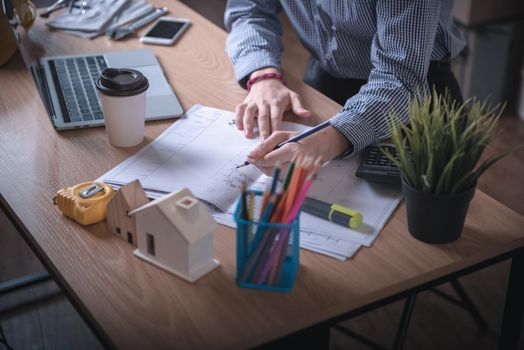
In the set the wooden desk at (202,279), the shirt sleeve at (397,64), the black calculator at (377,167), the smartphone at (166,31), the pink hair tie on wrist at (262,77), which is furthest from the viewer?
the smartphone at (166,31)

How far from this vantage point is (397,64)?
1.39 m

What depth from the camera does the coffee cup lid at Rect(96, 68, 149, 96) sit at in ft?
4.09

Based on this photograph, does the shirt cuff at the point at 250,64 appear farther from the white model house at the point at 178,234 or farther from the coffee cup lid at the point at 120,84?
the white model house at the point at 178,234

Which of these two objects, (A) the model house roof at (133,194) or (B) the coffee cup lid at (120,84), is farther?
(B) the coffee cup lid at (120,84)

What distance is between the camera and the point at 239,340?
35.4 inches

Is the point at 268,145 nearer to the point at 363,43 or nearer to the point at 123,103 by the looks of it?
the point at 123,103

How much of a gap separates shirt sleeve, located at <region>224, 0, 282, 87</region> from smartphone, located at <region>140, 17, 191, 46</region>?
0.14 meters

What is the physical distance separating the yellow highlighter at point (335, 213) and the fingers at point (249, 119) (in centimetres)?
28

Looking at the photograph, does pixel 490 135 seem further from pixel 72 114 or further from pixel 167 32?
pixel 167 32

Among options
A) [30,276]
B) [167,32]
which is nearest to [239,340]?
[167,32]

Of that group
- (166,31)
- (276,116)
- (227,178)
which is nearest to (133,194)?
(227,178)

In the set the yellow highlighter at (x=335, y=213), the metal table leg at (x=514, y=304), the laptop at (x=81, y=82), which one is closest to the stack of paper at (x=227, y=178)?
the yellow highlighter at (x=335, y=213)

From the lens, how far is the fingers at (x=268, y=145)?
1233mm

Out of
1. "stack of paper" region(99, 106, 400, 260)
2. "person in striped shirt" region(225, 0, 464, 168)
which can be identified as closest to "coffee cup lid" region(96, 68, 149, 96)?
"stack of paper" region(99, 106, 400, 260)
